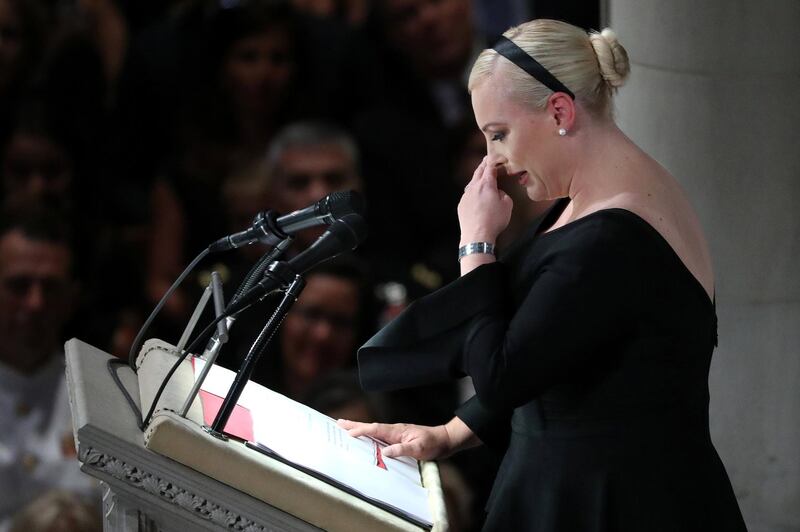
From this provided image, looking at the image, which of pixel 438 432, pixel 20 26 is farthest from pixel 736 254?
pixel 20 26

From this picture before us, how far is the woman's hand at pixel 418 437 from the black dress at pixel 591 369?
5.4 inches

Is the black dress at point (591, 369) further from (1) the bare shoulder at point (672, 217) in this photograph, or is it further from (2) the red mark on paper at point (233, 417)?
(2) the red mark on paper at point (233, 417)

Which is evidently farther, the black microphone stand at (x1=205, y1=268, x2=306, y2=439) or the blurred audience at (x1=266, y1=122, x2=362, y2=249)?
the blurred audience at (x1=266, y1=122, x2=362, y2=249)

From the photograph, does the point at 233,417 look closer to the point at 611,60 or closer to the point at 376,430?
the point at 376,430

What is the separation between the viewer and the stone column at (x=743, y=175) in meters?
3.03

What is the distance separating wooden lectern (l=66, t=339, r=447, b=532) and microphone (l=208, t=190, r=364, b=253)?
1.14 ft

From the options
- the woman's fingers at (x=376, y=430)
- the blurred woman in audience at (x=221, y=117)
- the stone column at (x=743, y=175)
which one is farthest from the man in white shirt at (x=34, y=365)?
the woman's fingers at (x=376, y=430)

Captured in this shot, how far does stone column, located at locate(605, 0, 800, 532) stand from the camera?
3.03 m

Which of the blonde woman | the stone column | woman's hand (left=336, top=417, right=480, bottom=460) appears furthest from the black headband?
the stone column

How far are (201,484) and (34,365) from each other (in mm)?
2967

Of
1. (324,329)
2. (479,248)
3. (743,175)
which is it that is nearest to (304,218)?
(479,248)

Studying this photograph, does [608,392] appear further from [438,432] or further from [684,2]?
[684,2]

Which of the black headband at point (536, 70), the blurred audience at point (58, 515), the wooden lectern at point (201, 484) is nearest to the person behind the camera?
the wooden lectern at point (201, 484)

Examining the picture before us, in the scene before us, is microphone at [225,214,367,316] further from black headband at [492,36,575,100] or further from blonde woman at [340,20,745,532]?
black headband at [492,36,575,100]
